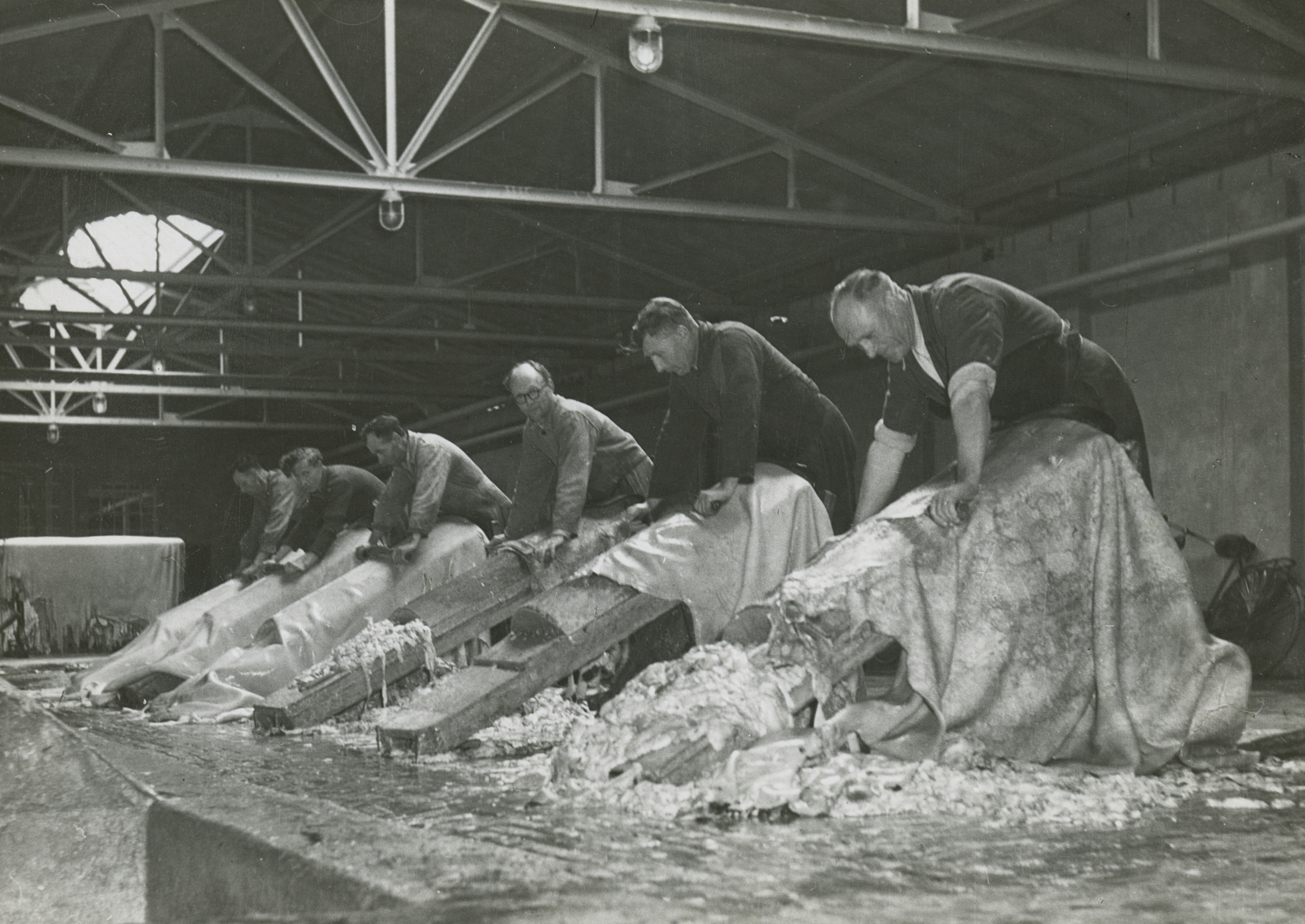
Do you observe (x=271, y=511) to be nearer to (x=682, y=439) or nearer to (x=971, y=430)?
(x=682, y=439)

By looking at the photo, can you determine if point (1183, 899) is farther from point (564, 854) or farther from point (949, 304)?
point (949, 304)

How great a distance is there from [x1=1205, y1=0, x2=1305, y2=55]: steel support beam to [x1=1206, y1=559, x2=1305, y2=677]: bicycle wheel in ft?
10.7

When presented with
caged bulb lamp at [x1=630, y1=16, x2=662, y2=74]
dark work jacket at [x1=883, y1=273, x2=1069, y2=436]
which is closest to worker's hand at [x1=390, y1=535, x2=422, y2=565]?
caged bulb lamp at [x1=630, y1=16, x2=662, y2=74]

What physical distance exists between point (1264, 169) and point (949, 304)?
6169 millimetres

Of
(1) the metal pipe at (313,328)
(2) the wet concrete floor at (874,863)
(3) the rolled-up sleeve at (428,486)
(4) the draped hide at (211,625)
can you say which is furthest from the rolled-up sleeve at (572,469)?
(1) the metal pipe at (313,328)

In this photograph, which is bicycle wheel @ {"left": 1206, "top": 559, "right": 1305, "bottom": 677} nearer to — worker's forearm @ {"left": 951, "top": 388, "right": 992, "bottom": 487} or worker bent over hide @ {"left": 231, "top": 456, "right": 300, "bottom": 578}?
worker's forearm @ {"left": 951, "top": 388, "right": 992, "bottom": 487}

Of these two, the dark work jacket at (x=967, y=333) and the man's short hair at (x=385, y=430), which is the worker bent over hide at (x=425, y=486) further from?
the dark work jacket at (x=967, y=333)

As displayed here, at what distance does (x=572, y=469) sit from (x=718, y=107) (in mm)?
4311

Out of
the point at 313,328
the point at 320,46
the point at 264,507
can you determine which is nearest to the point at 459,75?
the point at 320,46

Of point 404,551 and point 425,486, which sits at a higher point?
point 425,486

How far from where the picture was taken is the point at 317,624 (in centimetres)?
732

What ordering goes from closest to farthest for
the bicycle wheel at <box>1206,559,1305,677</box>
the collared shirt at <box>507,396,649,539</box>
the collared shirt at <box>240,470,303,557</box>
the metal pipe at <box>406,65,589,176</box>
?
1. the collared shirt at <box>507,396,649,539</box>
2. the bicycle wheel at <box>1206,559,1305,677</box>
3. the metal pipe at <box>406,65,589,176</box>
4. the collared shirt at <box>240,470,303,557</box>

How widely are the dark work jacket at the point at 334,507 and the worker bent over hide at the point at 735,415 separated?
11.6 feet

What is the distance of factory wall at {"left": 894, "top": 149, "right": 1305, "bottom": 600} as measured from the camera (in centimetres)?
902
